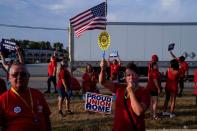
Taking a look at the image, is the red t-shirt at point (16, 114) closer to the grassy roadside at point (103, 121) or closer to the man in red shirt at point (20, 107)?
the man in red shirt at point (20, 107)

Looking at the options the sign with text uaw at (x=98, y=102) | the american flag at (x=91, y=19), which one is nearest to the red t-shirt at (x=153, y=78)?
the sign with text uaw at (x=98, y=102)

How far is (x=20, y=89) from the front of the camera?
5367 millimetres

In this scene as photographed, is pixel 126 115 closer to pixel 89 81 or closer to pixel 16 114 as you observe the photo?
pixel 16 114

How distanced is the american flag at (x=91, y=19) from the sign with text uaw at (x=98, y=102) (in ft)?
10.4

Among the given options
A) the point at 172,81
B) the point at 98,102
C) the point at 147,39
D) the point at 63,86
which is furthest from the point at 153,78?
the point at 147,39

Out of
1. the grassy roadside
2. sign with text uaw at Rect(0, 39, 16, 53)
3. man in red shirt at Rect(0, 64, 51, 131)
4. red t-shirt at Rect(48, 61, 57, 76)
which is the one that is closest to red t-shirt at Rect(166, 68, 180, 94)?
the grassy roadside

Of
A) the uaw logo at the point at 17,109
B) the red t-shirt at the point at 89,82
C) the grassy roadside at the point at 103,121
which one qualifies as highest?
the uaw logo at the point at 17,109

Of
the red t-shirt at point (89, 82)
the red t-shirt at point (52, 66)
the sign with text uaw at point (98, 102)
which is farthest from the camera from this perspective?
the red t-shirt at point (52, 66)

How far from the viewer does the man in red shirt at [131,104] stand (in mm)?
5406

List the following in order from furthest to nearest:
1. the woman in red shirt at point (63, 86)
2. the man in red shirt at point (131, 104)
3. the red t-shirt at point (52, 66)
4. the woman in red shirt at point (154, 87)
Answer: the red t-shirt at point (52, 66)
the woman in red shirt at point (63, 86)
the woman in red shirt at point (154, 87)
the man in red shirt at point (131, 104)

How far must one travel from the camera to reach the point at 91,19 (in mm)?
16391

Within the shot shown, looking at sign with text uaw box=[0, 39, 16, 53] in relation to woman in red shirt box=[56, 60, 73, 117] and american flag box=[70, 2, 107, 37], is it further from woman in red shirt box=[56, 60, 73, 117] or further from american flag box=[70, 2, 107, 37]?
american flag box=[70, 2, 107, 37]

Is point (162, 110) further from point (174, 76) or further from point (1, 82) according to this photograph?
point (1, 82)

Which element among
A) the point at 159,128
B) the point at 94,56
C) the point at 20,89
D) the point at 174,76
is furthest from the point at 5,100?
the point at 94,56
